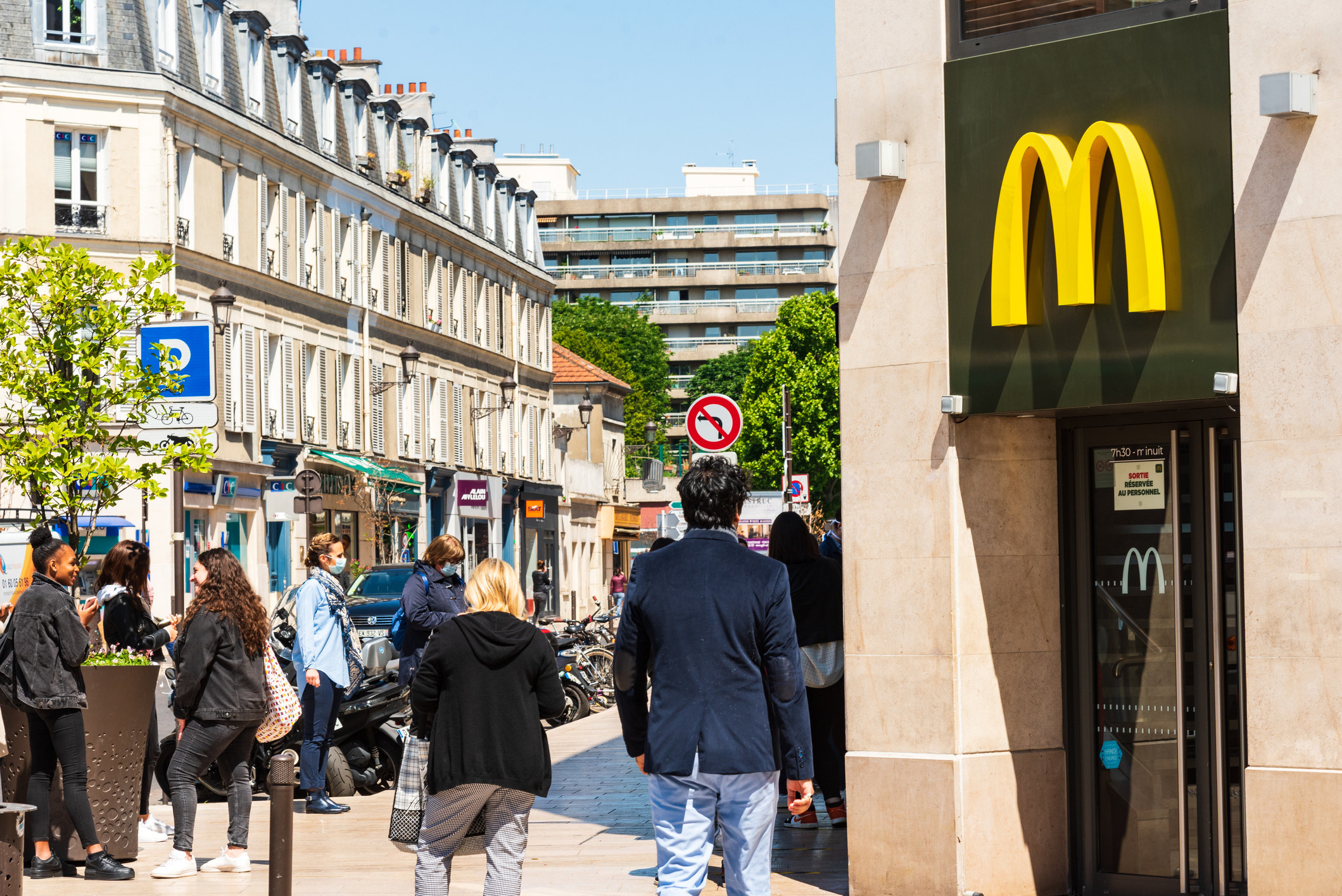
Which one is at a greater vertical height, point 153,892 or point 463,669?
point 463,669

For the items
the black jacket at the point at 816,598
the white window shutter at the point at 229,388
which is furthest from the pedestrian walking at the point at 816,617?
the white window shutter at the point at 229,388

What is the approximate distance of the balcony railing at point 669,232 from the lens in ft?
379

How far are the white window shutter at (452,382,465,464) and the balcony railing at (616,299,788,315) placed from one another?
6066 centimetres

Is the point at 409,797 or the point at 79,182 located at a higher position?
the point at 79,182

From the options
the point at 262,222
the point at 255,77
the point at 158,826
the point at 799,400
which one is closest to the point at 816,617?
the point at 158,826

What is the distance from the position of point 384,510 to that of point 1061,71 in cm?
3702

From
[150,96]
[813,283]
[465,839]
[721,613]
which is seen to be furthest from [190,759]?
[813,283]

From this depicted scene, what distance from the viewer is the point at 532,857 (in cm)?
1071

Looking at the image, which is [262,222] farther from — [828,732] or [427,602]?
[828,732]

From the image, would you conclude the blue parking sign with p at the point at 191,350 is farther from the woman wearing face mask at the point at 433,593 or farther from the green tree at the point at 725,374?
the green tree at the point at 725,374

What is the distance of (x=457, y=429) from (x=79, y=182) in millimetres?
19539

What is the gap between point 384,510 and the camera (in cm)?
4416

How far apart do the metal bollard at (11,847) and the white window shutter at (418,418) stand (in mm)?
42015

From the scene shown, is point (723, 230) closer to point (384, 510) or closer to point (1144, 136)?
point (384, 510)
